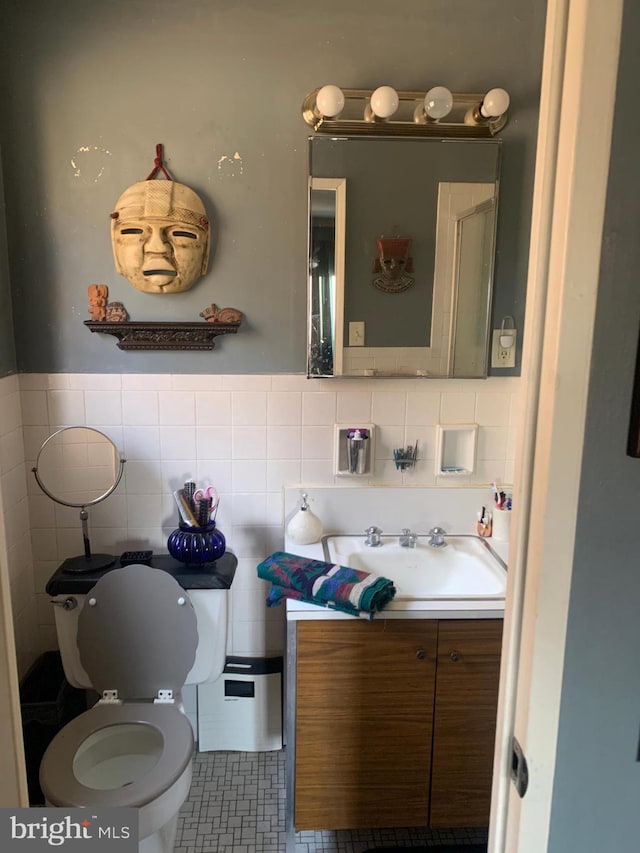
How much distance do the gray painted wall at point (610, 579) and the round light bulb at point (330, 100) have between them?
1.20 metres

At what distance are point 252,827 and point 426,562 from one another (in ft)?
3.07

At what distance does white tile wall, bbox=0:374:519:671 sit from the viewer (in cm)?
190

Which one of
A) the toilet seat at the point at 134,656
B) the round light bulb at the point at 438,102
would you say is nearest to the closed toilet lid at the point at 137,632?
the toilet seat at the point at 134,656

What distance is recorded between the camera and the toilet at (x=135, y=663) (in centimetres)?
162

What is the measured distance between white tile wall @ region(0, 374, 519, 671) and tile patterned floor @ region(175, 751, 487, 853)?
61cm

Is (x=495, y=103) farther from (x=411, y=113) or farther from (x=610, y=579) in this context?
(x=610, y=579)

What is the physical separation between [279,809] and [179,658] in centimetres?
58

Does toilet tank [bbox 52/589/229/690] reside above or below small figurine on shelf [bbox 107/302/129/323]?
below

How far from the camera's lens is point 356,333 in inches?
74.7

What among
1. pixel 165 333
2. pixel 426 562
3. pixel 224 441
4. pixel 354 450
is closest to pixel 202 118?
pixel 165 333

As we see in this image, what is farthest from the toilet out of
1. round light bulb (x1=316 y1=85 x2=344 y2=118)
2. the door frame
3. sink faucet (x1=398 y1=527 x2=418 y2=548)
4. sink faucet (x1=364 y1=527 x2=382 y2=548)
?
round light bulb (x1=316 y1=85 x2=344 y2=118)

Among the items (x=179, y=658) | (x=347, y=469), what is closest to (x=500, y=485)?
(x=347, y=469)

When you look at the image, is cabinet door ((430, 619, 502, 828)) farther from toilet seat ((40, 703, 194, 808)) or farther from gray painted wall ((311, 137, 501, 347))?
gray painted wall ((311, 137, 501, 347))

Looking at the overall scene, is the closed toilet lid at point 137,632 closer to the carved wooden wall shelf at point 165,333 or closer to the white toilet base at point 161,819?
the white toilet base at point 161,819
